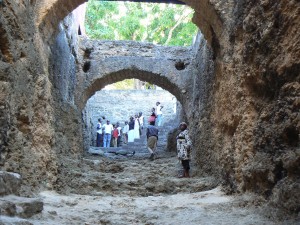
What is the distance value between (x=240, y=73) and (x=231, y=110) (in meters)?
0.57

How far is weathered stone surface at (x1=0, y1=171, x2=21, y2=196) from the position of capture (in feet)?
9.29

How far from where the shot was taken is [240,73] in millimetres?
4398

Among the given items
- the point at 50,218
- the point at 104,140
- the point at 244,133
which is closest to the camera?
the point at 50,218

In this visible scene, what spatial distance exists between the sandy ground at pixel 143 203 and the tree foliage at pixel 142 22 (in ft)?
40.0

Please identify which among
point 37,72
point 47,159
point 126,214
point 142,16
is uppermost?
point 142,16

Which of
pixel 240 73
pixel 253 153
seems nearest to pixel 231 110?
pixel 240 73

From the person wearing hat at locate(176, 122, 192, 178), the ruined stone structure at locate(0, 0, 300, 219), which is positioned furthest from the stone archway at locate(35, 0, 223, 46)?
the person wearing hat at locate(176, 122, 192, 178)

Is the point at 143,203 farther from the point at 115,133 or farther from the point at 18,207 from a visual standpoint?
the point at 115,133

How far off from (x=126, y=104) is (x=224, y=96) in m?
12.9

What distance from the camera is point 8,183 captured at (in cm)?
298

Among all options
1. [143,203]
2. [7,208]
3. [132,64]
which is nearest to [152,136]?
[132,64]


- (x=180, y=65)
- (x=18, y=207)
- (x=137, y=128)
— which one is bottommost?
(x=18, y=207)

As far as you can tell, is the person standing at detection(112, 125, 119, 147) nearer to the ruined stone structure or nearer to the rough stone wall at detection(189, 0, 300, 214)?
the ruined stone structure

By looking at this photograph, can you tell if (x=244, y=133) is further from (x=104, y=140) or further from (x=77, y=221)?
(x=104, y=140)
